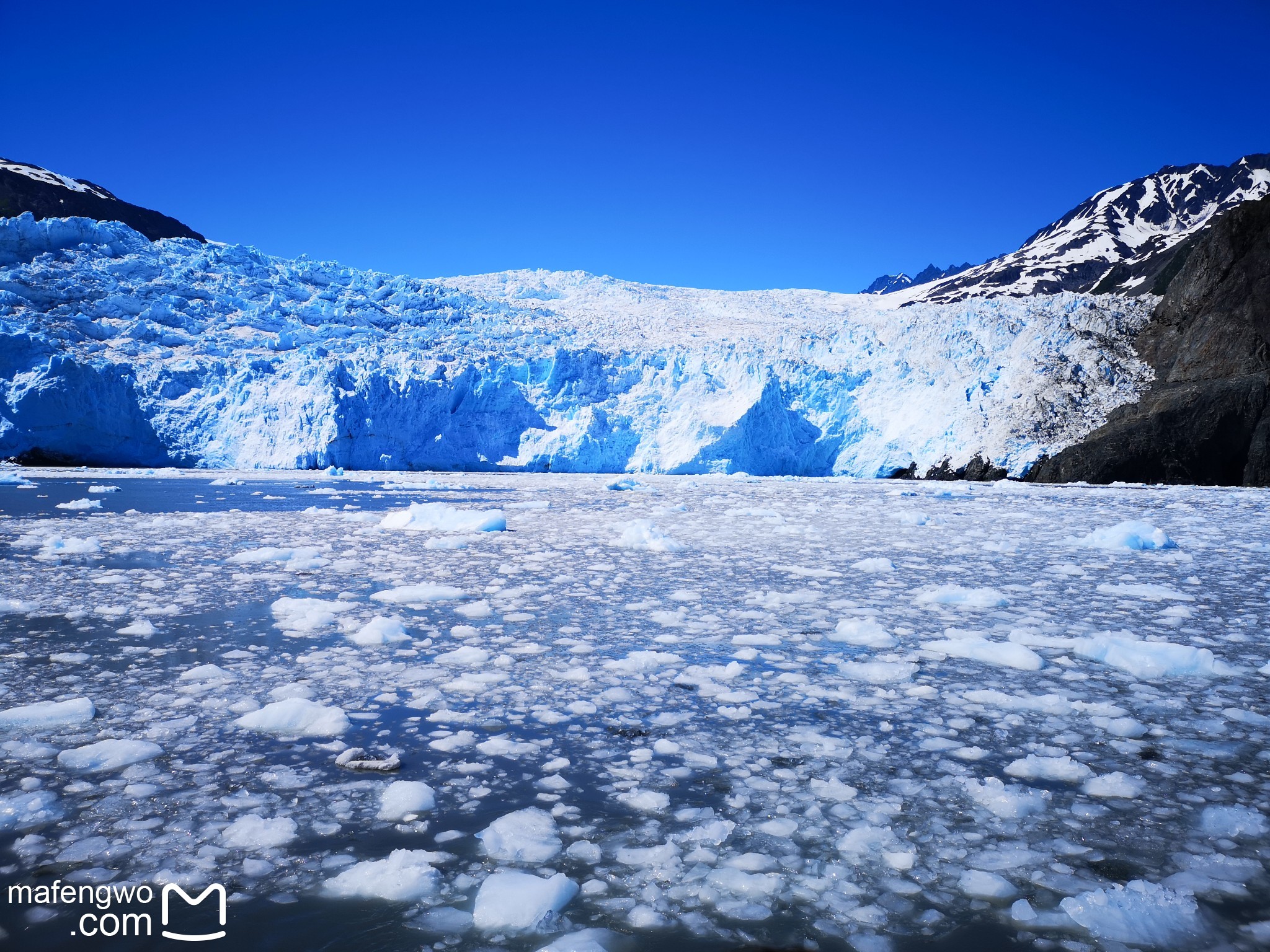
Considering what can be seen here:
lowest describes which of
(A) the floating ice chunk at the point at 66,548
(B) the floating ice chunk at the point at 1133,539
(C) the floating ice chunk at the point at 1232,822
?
(A) the floating ice chunk at the point at 66,548

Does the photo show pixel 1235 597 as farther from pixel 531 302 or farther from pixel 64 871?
pixel 531 302

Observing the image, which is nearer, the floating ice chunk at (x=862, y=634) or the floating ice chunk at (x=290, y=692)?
the floating ice chunk at (x=290, y=692)

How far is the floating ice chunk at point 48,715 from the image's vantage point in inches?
80.8

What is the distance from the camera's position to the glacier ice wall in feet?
73.3

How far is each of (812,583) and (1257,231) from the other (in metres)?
28.4

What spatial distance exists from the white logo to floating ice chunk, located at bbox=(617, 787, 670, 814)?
81 centimetres

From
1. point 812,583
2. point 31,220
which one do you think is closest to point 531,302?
point 31,220

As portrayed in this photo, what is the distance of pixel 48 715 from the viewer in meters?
2.10

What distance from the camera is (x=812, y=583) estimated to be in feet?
14.7

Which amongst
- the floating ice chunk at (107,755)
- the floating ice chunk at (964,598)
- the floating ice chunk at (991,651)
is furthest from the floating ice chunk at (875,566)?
the floating ice chunk at (107,755)

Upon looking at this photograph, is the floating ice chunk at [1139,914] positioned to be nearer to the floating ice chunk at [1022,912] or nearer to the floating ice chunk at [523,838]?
the floating ice chunk at [1022,912]

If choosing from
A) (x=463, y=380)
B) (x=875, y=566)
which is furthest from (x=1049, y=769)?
(x=463, y=380)

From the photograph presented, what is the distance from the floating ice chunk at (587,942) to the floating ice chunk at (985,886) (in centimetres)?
66

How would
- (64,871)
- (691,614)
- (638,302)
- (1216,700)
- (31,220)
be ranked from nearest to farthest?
(64,871) < (1216,700) < (691,614) < (31,220) < (638,302)
